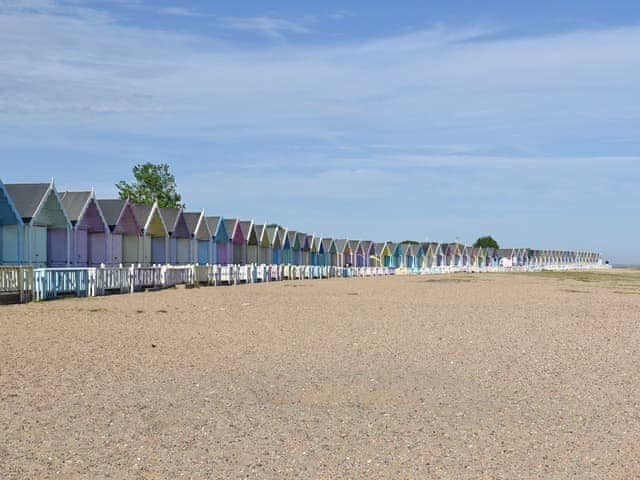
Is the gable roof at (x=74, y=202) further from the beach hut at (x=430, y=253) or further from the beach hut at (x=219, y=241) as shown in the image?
the beach hut at (x=430, y=253)

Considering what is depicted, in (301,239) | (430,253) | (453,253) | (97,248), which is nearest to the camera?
(97,248)

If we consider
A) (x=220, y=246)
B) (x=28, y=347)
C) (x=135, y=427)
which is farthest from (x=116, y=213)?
(x=135, y=427)

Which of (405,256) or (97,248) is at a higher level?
(97,248)

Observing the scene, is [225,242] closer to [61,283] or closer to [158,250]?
→ [158,250]

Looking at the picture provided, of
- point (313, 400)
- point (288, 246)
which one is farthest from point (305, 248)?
point (313, 400)

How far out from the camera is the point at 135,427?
7785 mm

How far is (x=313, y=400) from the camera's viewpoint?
9258 millimetres

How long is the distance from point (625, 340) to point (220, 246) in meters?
34.0

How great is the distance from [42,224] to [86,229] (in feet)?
11.5

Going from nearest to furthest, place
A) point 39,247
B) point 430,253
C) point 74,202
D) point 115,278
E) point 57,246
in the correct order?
point 115,278, point 39,247, point 57,246, point 74,202, point 430,253

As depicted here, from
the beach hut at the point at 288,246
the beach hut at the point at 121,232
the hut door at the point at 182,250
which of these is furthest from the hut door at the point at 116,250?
the beach hut at the point at 288,246

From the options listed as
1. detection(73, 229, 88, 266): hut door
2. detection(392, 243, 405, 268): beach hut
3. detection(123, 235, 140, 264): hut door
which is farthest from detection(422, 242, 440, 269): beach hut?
detection(73, 229, 88, 266): hut door

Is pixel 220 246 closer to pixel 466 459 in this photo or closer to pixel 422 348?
pixel 422 348

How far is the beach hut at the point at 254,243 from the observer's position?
5253 cm
